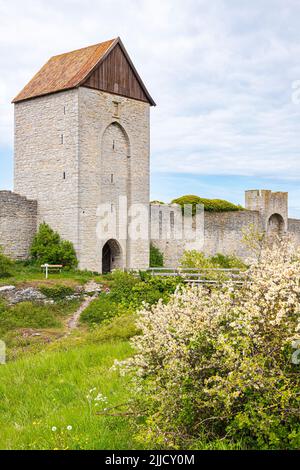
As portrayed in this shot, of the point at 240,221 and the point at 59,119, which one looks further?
the point at 240,221

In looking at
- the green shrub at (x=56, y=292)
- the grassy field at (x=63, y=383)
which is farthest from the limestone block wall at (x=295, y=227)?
the grassy field at (x=63, y=383)

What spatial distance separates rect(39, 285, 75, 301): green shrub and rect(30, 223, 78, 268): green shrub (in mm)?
3676

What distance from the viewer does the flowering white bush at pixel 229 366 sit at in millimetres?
5023

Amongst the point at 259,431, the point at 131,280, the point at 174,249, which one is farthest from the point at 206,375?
the point at 174,249

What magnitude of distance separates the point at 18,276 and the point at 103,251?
5996mm

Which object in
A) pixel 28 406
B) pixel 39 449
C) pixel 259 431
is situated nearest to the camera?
pixel 259 431

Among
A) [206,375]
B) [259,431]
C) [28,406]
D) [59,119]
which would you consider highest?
[59,119]

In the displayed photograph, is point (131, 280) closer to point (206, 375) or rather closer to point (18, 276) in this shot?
point (18, 276)

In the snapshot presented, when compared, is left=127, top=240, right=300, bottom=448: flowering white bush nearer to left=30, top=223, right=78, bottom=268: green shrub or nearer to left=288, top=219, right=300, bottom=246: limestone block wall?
left=30, top=223, right=78, bottom=268: green shrub

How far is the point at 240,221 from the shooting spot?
3353 cm

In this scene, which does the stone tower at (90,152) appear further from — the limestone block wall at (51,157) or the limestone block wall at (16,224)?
the limestone block wall at (16,224)

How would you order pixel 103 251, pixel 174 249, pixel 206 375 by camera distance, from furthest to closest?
1. pixel 174 249
2. pixel 103 251
3. pixel 206 375

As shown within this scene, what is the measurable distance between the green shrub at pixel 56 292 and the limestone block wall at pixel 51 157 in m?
4.26

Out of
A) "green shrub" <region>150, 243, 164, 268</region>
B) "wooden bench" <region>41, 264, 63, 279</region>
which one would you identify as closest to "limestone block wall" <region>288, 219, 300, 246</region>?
"green shrub" <region>150, 243, 164, 268</region>
